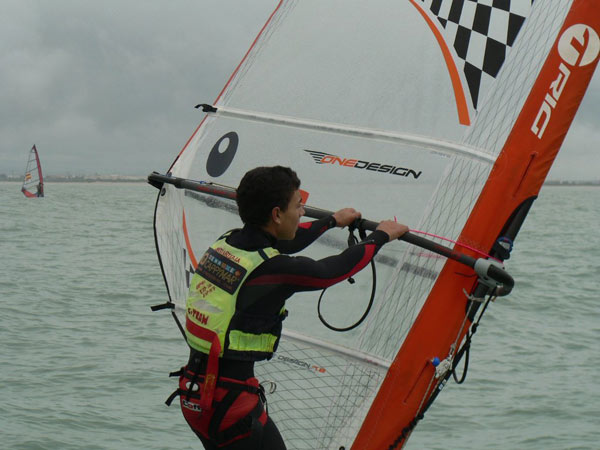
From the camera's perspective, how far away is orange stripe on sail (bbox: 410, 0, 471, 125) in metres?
3.46

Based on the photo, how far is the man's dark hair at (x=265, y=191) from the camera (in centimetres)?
288

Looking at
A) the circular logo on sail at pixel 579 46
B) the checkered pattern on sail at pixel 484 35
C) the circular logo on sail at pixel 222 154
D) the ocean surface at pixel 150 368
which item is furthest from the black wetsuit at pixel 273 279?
the ocean surface at pixel 150 368

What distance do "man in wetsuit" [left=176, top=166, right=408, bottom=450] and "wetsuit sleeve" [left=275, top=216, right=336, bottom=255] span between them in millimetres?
385

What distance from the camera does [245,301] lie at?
2.86 meters

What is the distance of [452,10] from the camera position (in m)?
3.53

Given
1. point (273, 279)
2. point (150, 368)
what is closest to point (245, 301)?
point (273, 279)

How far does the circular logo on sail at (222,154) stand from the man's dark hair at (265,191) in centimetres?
111

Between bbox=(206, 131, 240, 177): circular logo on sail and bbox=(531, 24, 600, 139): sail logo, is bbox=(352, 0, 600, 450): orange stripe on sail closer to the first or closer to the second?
bbox=(531, 24, 600, 139): sail logo

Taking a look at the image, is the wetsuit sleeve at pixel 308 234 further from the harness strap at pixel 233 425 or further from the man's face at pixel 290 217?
the harness strap at pixel 233 425

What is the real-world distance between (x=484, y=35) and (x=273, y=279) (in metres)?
1.53

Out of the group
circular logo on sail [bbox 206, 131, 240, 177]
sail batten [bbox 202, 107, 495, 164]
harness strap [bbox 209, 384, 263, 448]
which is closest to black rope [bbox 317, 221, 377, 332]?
sail batten [bbox 202, 107, 495, 164]

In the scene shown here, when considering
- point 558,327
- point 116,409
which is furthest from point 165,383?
point 558,327

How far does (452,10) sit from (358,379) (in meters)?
1.76

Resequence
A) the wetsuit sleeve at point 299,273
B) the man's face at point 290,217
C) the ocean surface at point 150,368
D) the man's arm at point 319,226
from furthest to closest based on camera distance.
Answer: the ocean surface at point 150,368, the man's arm at point 319,226, the man's face at point 290,217, the wetsuit sleeve at point 299,273
